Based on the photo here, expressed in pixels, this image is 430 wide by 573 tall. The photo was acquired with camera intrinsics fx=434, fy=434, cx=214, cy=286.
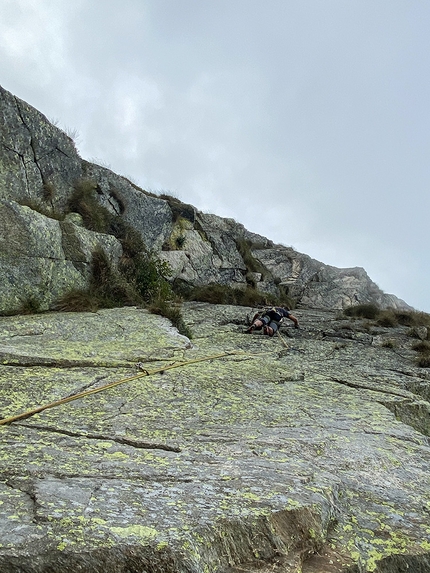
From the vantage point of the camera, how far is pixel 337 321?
47.6ft

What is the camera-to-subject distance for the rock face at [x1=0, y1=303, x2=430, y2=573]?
2137 millimetres

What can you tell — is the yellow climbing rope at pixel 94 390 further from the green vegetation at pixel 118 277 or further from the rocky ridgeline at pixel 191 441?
the green vegetation at pixel 118 277

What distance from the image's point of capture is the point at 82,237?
11.7 metres

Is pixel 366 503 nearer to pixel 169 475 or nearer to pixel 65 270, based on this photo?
pixel 169 475

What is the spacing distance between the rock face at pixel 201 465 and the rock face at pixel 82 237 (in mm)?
3356

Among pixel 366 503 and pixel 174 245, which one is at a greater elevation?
pixel 174 245

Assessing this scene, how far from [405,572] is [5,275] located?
30.1 ft

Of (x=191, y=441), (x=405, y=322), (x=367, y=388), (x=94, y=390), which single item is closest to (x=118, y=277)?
(x=94, y=390)

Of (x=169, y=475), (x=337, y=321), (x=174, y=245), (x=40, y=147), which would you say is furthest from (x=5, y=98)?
(x=169, y=475)

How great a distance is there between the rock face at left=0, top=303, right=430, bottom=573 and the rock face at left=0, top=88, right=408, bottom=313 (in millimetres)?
3356

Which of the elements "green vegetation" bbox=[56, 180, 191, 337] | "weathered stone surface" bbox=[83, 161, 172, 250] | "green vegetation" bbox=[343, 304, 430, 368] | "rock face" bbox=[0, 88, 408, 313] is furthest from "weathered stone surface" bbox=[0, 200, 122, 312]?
"green vegetation" bbox=[343, 304, 430, 368]

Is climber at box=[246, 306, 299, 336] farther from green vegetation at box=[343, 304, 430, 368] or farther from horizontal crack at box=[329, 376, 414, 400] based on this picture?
horizontal crack at box=[329, 376, 414, 400]

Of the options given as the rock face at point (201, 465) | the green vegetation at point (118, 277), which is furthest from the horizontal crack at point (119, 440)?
the green vegetation at point (118, 277)

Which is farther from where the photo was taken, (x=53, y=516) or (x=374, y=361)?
(x=374, y=361)
